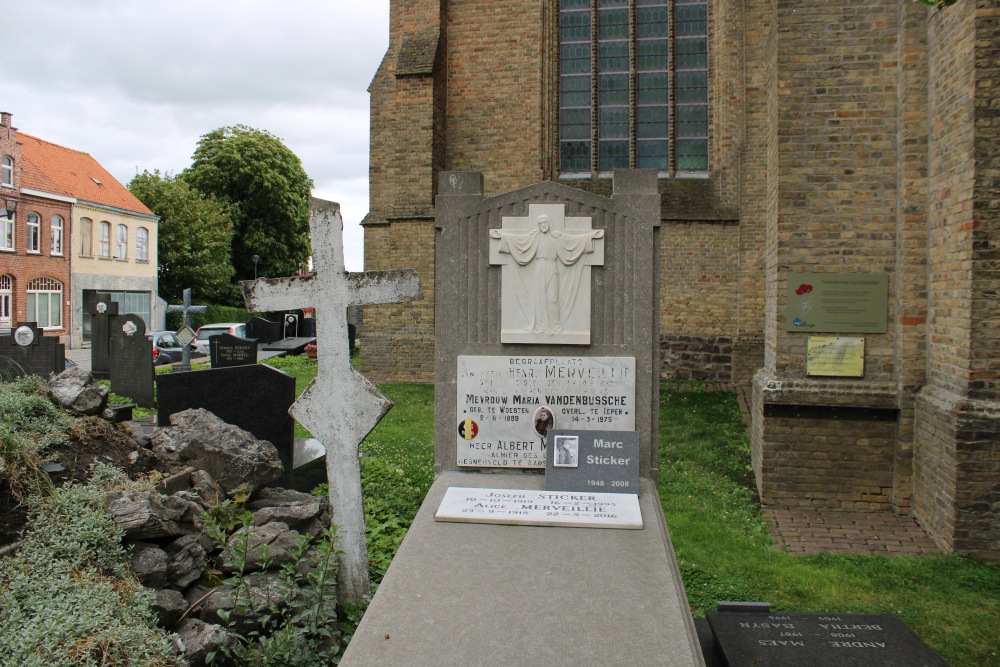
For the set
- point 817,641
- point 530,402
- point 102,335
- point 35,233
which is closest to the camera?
point 817,641

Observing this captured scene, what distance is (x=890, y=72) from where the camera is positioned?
7.12m

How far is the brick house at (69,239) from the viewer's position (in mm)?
30422

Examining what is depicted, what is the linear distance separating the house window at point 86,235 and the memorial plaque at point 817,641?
36756mm

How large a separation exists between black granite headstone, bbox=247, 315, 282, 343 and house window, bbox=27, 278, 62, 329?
360 inches

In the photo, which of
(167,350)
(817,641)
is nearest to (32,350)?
(167,350)

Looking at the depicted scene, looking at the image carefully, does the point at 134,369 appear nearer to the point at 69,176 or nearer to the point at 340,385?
the point at 340,385

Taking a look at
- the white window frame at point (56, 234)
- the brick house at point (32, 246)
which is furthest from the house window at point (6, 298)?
the white window frame at point (56, 234)

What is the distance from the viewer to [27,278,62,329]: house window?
3121cm

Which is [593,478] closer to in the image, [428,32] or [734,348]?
[734,348]

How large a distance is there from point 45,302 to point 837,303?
1310 inches

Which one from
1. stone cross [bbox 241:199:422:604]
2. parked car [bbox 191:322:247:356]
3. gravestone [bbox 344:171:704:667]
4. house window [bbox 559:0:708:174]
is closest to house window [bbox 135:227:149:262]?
parked car [bbox 191:322:247:356]

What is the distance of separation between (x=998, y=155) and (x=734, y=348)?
31.9ft

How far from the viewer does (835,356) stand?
7.26 meters

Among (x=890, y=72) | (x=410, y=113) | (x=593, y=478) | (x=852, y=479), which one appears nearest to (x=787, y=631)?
(x=593, y=478)
